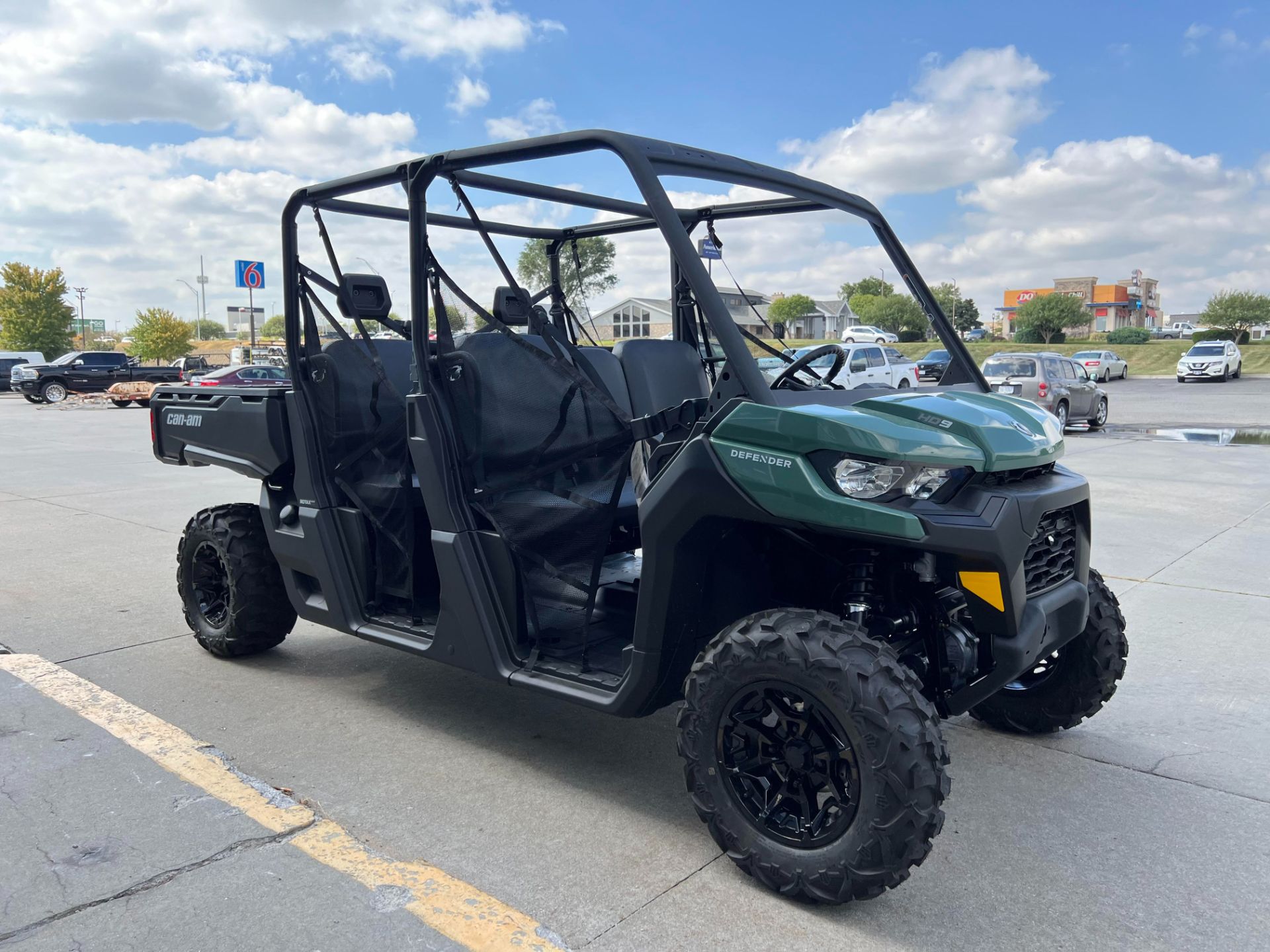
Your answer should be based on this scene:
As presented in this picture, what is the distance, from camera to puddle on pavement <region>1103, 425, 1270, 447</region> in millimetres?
17062

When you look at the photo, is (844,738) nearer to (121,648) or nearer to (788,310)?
(788,310)

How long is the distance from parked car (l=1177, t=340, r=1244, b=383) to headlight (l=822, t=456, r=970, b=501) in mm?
42010

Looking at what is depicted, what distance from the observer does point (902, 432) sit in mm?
2799

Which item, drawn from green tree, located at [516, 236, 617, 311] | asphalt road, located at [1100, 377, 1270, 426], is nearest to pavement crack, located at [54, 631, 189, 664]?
green tree, located at [516, 236, 617, 311]

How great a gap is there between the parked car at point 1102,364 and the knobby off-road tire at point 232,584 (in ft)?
131

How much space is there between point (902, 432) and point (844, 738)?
841mm

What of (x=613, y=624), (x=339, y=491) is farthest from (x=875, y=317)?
(x=339, y=491)

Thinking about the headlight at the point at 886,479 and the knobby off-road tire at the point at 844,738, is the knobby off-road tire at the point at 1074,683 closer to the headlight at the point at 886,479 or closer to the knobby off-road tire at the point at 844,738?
the headlight at the point at 886,479

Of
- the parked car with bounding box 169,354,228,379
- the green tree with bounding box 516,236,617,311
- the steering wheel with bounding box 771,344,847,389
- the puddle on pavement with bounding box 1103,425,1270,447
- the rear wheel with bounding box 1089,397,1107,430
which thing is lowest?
the puddle on pavement with bounding box 1103,425,1270,447

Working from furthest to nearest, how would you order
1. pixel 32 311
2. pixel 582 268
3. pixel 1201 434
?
1. pixel 32 311
2. pixel 1201 434
3. pixel 582 268

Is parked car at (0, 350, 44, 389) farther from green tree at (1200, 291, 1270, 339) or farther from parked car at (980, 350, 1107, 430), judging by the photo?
green tree at (1200, 291, 1270, 339)

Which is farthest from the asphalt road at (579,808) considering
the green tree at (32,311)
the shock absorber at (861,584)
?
the green tree at (32,311)

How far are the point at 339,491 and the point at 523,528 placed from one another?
115 cm

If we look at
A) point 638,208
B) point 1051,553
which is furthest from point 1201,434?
point 1051,553
